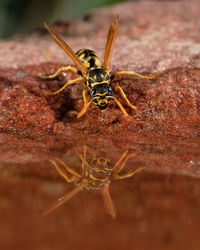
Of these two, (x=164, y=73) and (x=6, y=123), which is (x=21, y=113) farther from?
(x=164, y=73)

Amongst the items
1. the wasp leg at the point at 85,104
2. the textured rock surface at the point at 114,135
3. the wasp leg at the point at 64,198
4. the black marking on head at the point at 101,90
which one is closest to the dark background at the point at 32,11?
the textured rock surface at the point at 114,135

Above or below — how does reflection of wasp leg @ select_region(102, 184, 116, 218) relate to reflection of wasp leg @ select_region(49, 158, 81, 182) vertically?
below

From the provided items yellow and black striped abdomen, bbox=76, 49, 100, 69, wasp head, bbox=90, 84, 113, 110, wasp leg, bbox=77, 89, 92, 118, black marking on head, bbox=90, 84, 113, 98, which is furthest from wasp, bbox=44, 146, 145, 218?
yellow and black striped abdomen, bbox=76, 49, 100, 69

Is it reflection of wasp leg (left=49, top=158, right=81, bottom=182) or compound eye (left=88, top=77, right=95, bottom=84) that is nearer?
reflection of wasp leg (left=49, top=158, right=81, bottom=182)

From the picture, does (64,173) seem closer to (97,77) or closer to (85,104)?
(85,104)

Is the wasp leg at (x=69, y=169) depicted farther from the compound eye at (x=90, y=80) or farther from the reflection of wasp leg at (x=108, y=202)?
the compound eye at (x=90, y=80)

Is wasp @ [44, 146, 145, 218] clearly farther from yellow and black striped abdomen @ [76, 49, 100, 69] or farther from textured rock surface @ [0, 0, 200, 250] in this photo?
yellow and black striped abdomen @ [76, 49, 100, 69]

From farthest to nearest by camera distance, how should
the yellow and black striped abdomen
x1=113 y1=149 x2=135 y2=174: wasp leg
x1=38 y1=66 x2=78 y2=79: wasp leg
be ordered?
the yellow and black striped abdomen < x1=38 y1=66 x2=78 y2=79: wasp leg < x1=113 y1=149 x2=135 y2=174: wasp leg
